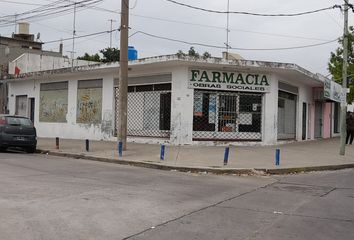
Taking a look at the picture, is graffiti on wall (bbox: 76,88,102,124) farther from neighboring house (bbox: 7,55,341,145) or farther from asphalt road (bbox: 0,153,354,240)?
asphalt road (bbox: 0,153,354,240)

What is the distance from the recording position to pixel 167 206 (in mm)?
8508

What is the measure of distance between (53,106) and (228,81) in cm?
1180

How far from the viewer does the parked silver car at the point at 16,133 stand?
60.6ft

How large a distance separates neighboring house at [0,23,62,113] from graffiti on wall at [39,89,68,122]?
4943 mm

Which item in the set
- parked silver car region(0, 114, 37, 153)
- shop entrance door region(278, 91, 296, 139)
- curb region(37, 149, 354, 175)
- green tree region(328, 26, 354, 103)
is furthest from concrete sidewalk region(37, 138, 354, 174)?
green tree region(328, 26, 354, 103)

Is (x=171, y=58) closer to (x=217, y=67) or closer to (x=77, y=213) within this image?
(x=217, y=67)

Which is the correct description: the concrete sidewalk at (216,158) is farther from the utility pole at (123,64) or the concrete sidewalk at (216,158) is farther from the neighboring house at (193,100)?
the neighboring house at (193,100)

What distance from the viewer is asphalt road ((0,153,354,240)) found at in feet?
22.0

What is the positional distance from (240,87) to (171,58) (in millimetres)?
3860

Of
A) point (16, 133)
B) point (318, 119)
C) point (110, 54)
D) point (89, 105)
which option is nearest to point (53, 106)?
point (89, 105)

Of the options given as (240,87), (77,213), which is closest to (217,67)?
(240,87)

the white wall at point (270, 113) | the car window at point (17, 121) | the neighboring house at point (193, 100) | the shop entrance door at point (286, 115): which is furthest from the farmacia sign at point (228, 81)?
the car window at point (17, 121)

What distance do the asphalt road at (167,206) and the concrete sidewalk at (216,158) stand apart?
1188mm

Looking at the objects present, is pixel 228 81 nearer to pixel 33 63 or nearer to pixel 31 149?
pixel 31 149
